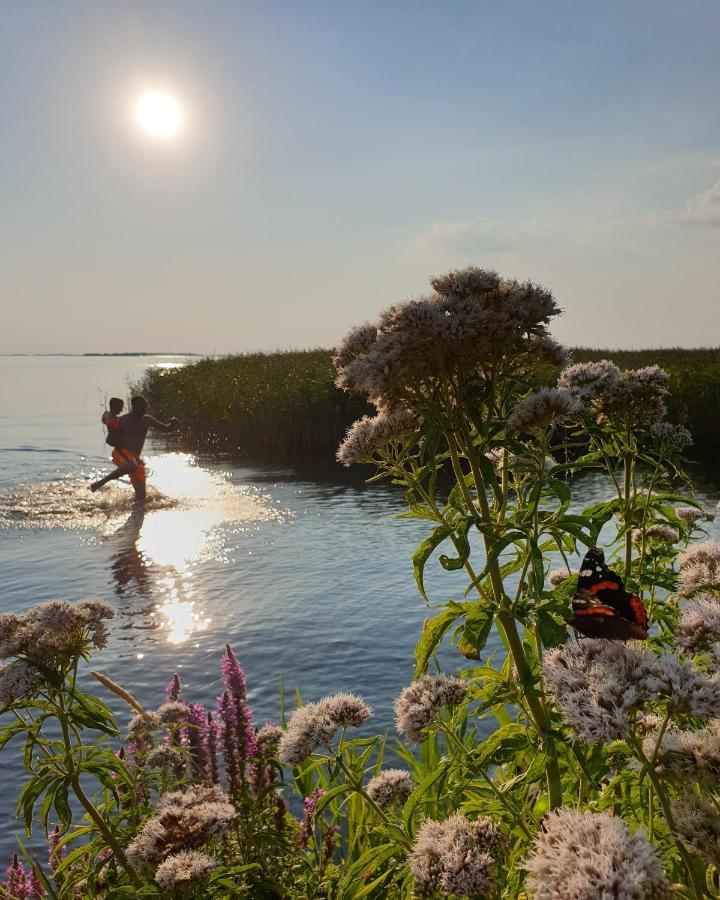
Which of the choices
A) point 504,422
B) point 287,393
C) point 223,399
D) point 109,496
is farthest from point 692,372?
point 504,422

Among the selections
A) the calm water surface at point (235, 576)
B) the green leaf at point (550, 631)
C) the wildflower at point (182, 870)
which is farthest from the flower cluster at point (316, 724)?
the calm water surface at point (235, 576)

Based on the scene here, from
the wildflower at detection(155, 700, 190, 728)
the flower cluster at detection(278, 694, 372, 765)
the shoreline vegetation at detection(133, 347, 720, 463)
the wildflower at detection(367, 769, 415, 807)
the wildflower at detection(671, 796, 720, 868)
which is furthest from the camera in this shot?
the shoreline vegetation at detection(133, 347, 720, 463)

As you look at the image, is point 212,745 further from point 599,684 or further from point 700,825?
point 700,825

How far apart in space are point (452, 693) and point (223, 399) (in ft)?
105

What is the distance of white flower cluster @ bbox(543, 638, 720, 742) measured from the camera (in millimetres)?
2225

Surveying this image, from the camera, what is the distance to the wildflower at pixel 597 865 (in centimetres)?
173

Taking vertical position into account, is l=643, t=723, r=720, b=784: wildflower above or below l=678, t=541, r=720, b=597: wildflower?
below

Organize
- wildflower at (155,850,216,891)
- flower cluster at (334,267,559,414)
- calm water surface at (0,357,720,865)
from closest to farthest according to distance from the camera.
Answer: wildflower at (155,850,216,891) < flower cluster at (334,267,559,414) < calm water surface at (0,357,720,865)

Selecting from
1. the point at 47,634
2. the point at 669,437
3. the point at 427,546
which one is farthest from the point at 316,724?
A: the point at 669,437

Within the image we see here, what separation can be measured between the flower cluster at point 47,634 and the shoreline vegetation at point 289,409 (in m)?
20.3

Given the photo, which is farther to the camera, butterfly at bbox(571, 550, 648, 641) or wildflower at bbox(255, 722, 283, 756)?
wildflower at bbox(255, 722, 283, 756)

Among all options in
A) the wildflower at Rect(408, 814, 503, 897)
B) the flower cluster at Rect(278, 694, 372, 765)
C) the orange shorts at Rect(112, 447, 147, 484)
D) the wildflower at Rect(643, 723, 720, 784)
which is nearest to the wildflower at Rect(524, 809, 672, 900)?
the wildflower at Rect(643, 723, 720, 784)

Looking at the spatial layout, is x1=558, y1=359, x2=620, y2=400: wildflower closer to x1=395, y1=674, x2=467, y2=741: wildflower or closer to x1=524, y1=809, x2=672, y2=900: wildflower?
x1=395, y1=674, x2=467, y2=741: wildflower

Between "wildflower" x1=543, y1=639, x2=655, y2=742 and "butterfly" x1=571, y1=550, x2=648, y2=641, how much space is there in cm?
8
